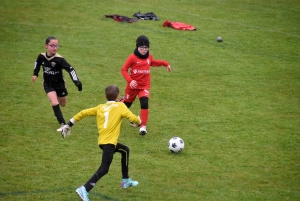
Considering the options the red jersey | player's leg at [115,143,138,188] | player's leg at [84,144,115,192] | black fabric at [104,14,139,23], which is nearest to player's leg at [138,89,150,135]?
the red jersey

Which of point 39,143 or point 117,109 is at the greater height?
point 117,109

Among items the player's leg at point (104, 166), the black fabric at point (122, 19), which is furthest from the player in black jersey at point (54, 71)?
the black fabric at point (122, 19)

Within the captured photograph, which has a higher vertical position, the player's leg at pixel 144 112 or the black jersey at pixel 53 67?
the black jersey at pixel 53 67

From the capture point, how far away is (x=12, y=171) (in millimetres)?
10703

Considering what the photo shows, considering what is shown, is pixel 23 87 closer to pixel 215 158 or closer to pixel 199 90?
pixel 199 90

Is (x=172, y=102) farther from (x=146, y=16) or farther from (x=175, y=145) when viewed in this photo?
(x=146, y=16)

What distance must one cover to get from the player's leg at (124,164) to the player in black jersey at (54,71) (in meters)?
3.47

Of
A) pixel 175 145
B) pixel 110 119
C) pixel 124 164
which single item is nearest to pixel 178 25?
pixel 175 145

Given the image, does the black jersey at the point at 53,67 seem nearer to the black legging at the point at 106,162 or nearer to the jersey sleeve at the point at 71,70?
the jersey sleeve at the point at 71,70

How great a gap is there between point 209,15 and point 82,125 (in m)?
16.5

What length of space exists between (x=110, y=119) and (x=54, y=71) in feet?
13.6

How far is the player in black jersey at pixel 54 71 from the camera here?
505 inches

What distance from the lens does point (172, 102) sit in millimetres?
16312

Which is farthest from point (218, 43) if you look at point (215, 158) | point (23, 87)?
point (215, 158)
